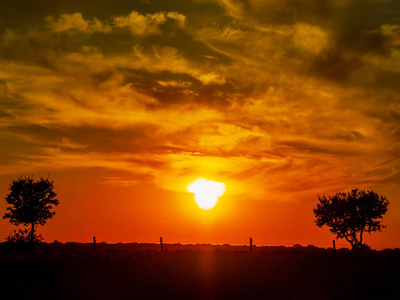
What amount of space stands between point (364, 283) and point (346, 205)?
40.9 metres

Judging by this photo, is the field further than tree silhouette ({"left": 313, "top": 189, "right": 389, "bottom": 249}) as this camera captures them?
No

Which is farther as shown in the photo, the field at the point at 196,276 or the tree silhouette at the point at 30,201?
the tree silhouette at the point at 30,201

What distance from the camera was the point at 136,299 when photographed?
113ft

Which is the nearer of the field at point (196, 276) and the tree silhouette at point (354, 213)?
the field at point (196, 276)

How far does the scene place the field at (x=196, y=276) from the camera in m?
35.1

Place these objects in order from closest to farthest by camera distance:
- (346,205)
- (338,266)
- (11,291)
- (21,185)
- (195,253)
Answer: (11,291)
(338,266)
(195,253)
(21,185)
(346,205)

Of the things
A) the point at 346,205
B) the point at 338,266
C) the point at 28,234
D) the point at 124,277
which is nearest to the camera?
the point at 124,277

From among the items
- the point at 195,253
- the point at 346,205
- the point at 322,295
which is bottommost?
the point at 322,295

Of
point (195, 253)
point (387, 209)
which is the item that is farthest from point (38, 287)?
point (387, 209)

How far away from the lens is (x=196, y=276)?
39.2 meters

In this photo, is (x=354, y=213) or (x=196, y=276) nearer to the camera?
(x=196, y=276)

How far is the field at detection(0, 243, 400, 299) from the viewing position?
1383 inches

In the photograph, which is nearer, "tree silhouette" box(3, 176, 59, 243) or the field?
the field

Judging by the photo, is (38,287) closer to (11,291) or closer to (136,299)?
(11,291)
